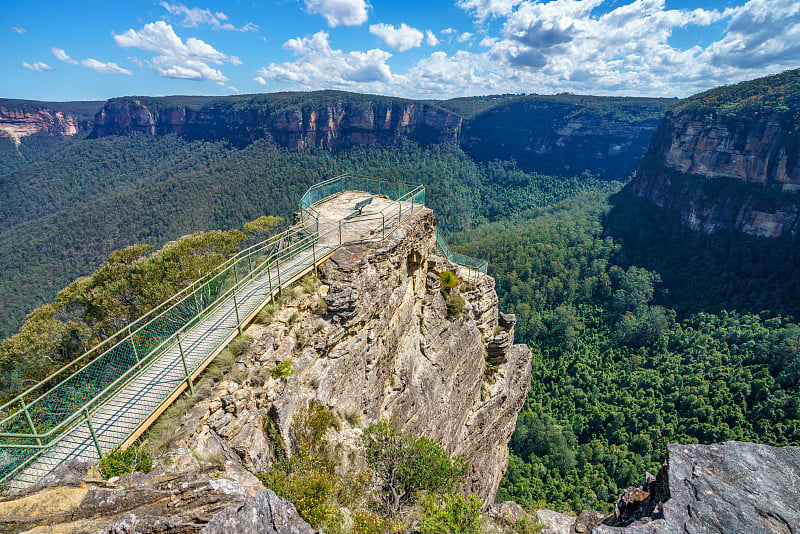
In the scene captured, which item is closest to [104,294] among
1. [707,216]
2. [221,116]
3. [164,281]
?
[164,281]

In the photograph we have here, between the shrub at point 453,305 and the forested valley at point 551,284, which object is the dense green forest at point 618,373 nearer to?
the forested valley at point 551,284

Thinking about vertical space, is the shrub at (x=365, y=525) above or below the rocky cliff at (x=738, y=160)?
below

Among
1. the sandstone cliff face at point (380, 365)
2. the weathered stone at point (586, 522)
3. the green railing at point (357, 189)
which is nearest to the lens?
the sandstone cliff face at point (380, 365)

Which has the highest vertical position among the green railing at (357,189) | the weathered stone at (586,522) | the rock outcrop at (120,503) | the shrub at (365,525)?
the green railing at (357,189)

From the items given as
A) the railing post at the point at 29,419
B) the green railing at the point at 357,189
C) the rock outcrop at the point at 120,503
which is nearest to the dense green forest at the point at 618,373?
the green railing at the point at 357,189

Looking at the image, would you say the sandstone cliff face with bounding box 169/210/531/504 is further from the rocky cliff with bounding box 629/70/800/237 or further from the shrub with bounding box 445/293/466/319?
the rocky cliff with bounding box 629/70/800/237

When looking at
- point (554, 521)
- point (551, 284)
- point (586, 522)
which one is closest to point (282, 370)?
point (586, 522)
